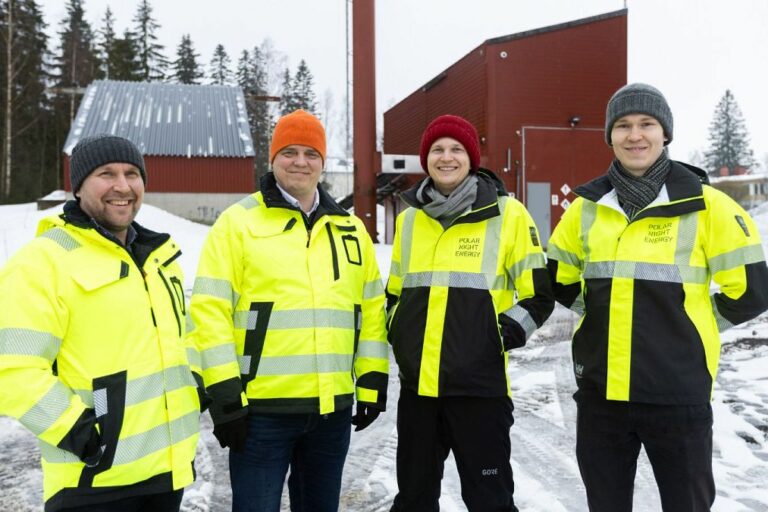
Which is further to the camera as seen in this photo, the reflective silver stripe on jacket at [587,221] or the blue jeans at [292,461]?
the reflective silver stripe on jacket at [587,221]

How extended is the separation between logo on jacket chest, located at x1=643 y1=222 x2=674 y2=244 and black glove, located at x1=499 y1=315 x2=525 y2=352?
0.66 meters

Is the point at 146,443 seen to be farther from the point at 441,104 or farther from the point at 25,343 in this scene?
the point at 441,104

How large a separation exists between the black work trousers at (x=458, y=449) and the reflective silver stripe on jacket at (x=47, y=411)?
5.06 ft

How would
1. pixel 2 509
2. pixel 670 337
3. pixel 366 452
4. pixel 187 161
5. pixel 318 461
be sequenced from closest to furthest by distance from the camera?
pixel 670 337 < pixel 318 461 < pixel 2 509 < pixel 366 452 < pixel 187 161

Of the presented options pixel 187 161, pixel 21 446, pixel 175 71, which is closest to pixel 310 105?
pixel 175 71

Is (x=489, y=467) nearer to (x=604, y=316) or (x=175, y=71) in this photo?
(x=604, y=316)

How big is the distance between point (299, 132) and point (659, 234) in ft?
5.35

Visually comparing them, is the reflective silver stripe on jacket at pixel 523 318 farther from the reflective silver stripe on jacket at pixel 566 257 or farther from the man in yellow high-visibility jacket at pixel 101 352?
the man in yellow high-visibility jacket at pixel 101 352

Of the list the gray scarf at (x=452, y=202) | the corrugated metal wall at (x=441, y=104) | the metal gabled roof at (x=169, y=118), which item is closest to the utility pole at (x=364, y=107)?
the corrugated metal wall at (x=441, y=104)

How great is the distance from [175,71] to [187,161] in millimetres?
26580

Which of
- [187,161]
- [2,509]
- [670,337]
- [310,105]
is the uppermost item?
[310,105]

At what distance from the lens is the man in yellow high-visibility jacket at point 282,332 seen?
2.40m

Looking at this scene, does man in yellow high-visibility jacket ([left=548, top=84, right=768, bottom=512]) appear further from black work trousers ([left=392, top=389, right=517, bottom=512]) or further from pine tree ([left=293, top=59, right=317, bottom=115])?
pine tree ([left=293, top=59, right=317, bottom=115])

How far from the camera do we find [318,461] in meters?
2.62
